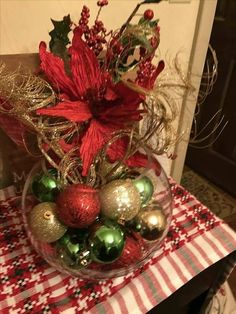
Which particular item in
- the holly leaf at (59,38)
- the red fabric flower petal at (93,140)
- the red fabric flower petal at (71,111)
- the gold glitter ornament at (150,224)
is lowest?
the gold glitter ornament at (150,224)

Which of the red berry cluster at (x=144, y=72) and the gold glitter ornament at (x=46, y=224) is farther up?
the red berry cluster at (x=144, y=72)

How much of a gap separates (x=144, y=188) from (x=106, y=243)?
0.13m

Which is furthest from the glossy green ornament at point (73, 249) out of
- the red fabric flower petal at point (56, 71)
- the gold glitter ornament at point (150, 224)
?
the red fabric flower petal at point (56, 71)

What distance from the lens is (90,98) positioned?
514 millimetres

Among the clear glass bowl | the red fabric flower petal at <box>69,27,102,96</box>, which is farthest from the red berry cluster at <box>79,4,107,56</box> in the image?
the clear glass bowl

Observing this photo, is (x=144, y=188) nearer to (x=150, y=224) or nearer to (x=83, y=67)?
(x=150, y=224)

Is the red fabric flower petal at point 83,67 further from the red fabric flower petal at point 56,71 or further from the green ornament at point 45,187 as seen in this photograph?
the green ornament at point 45,187

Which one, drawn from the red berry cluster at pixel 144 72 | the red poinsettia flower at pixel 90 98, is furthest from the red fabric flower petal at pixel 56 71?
the red berry cluster at pixel 144 72

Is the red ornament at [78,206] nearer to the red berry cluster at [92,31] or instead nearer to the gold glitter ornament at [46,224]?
the gold glitter ornament at [46,224]

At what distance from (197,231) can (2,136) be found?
501 mm

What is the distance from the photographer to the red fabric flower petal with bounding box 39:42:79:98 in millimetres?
500

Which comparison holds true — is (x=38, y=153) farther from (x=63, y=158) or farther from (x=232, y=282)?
(x=232, y=282)

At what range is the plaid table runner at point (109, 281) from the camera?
0.54 metres

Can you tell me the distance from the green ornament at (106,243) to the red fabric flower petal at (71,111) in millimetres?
176
